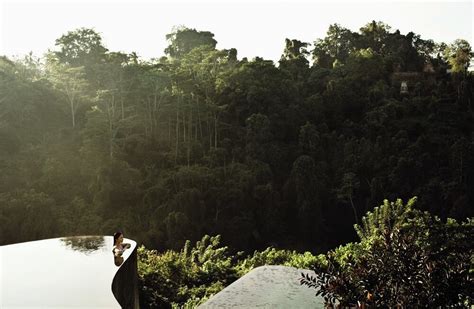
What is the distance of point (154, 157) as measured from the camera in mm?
19594

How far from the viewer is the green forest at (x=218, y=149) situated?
16.9 meters

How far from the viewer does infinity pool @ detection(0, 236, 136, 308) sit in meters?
3.18

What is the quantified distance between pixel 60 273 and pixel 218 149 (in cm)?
1631

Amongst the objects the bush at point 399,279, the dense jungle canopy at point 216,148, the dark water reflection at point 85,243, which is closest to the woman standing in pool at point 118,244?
the dark water reflection at point 85,243

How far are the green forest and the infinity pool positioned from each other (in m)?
10.4

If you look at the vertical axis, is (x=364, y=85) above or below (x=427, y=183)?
above

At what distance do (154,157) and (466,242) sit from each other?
14736mm

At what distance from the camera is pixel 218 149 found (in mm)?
20094

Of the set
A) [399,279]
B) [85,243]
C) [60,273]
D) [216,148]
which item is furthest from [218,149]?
[399,279]

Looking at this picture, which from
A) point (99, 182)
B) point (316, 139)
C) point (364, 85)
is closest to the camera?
point (99, 182)

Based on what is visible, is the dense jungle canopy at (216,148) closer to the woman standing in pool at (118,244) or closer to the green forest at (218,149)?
the green forest at (218,149)

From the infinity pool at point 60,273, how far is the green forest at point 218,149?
1043 centimetres

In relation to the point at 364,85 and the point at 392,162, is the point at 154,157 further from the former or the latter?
the point at 364,85

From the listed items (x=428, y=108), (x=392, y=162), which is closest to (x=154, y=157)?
(x=392, y=162)
